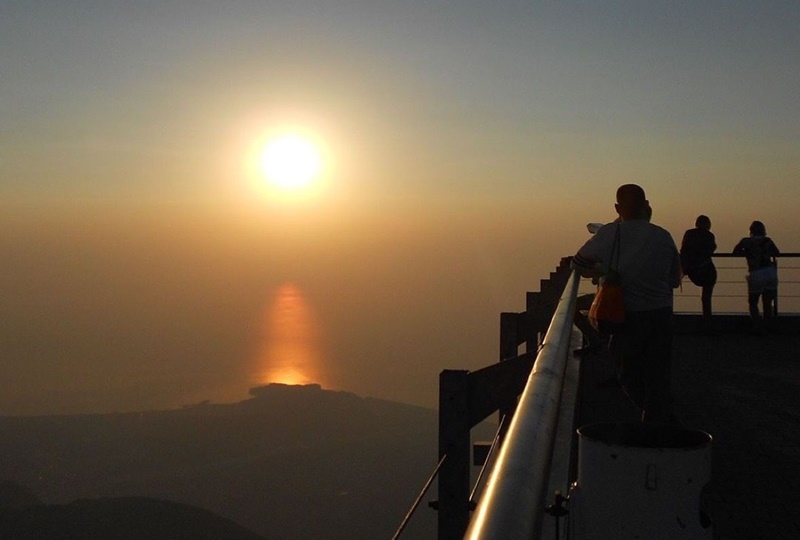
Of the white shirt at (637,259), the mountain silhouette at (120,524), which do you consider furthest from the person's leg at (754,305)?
the mountain silhouette at (120,524)

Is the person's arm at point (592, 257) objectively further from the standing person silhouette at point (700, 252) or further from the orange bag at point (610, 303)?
the standing person silhouette at point (700, 252)

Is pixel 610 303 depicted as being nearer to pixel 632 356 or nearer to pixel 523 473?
pixel 632 356

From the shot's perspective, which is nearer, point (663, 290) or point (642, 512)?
point (642, 512)

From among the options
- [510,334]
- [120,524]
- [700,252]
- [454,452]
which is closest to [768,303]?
[700,252]

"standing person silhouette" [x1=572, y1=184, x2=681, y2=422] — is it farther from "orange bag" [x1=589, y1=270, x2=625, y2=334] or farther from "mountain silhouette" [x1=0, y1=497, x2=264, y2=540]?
"mountain silhouette" [x1=0, y1=497, x2=264, y2=540]

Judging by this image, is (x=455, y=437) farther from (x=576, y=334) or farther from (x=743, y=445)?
(x=576, y=334)

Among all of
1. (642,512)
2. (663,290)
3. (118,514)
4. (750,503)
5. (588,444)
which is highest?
(663,290)

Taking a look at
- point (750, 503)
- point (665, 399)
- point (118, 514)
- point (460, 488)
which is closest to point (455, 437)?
point (460, 488)
